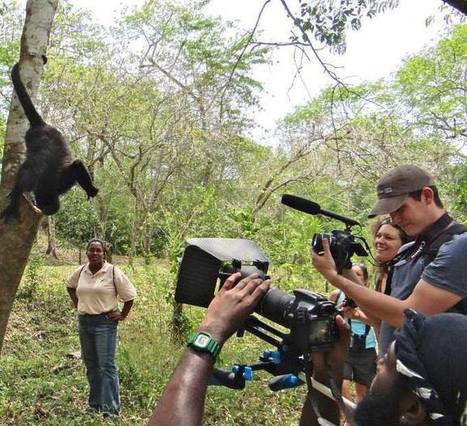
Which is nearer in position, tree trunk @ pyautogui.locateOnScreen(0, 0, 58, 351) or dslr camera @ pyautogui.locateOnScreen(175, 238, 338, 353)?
dslr camera @ pyautogui.locateOnScreen(175, 238, 338, 353)

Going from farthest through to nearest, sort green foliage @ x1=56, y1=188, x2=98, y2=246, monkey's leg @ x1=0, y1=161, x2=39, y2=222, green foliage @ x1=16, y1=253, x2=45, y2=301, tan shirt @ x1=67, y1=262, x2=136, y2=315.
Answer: green foliage @ x1=56, y1=188, x2=98, y2=246, green foliage @ x1=16, y1=253, x2=45, y2=301, tan shirt @ x1=67, y1=262, x2=136, y2=315, monkey's leg @ x1=0, y1=161, x2=39, y2=222

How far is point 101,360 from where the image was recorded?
351 centimetres

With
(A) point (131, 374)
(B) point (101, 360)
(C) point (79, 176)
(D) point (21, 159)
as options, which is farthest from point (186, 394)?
(A) point (131, 374)

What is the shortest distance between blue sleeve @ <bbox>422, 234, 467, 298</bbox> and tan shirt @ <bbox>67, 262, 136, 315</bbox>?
8.64ft

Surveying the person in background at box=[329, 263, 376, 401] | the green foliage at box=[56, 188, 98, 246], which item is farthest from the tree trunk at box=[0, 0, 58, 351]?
the green foliage at box=[56, 188, 98, 246]

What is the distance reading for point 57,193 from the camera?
8.99 ft

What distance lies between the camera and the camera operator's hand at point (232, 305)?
96 centimetres

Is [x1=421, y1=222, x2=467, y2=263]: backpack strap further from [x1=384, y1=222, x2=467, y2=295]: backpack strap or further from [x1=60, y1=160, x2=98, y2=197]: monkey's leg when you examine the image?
[x1=60, y1=160, x2=98, y2=197]: monkey's leg

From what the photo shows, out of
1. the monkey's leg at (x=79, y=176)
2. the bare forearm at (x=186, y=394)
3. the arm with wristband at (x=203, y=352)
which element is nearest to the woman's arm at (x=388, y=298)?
the arm with wristband at (x=203, y=352)

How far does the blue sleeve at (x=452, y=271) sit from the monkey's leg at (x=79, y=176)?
1852mm

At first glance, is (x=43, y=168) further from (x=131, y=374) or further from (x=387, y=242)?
(x=131, y=374)

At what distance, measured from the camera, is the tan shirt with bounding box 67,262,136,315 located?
3.60 m

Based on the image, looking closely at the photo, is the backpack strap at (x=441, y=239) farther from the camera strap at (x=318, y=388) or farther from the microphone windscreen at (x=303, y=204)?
the camera strap at (x=318, y=388)

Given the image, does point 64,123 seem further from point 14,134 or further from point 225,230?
point 14,134
